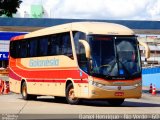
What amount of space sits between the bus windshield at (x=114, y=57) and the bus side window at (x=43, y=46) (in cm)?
440

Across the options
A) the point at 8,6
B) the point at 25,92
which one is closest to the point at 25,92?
the point at 25,92

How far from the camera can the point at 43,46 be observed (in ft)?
86.6

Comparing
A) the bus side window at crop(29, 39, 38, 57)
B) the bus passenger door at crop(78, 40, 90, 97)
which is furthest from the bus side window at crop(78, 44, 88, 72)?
the bus side window at crop(29, 39, 38, 57)

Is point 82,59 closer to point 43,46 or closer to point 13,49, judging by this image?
point 43,46

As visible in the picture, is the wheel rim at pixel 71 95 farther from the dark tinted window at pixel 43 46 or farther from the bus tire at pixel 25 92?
the bus tire at pixel 25 92

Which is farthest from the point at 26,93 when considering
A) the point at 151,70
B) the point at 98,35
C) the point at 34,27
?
the point at 34,27

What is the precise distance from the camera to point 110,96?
22109 millimetres

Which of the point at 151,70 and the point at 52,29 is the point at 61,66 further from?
the point at 151,70

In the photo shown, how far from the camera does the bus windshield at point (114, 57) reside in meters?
22.0

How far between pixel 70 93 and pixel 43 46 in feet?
11.8

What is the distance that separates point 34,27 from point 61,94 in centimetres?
5793

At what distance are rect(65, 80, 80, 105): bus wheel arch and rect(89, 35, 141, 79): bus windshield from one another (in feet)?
6.37

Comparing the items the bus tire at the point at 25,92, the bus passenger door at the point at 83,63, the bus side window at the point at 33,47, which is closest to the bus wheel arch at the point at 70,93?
the bus passenger door at the point at 83,63

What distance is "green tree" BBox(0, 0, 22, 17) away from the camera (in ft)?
141
